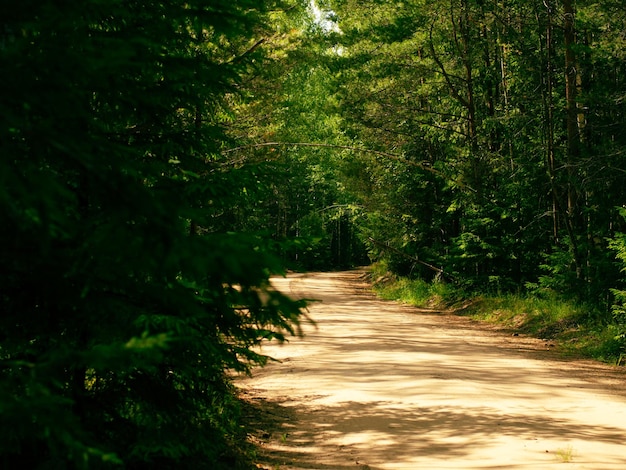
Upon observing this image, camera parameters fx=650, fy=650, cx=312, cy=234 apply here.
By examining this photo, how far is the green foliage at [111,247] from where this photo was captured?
246 centimetres

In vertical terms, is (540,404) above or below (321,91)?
below

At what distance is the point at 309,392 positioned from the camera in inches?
374

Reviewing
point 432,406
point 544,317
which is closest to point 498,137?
point 544,317

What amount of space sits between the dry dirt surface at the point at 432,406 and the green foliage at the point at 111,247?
→ 3.21ft

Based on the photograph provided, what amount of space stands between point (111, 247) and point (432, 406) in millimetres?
6499

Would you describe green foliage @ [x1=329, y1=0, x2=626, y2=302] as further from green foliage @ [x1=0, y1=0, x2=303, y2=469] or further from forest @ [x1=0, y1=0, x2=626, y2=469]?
green foliage @ [x1=0, y1=0, x2=303, y2=469]

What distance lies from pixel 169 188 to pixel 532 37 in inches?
Result: 710

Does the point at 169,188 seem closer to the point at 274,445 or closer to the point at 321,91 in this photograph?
the point at 274,445

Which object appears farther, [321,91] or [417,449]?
[321,91]

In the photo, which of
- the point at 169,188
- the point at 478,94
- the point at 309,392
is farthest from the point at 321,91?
the point at 169,188

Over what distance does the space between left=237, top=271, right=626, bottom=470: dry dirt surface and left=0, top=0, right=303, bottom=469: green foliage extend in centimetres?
98

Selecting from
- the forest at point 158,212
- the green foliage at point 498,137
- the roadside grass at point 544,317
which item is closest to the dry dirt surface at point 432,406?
the roadside grass at point 544,317

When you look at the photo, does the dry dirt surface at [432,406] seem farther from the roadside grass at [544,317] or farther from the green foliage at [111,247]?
the green foliage at [111,247]

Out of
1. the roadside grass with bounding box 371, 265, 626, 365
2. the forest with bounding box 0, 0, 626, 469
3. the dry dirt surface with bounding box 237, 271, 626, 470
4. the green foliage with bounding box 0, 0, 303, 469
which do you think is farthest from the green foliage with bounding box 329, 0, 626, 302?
the green foliage with bounding box 0, 0, 303, 469
